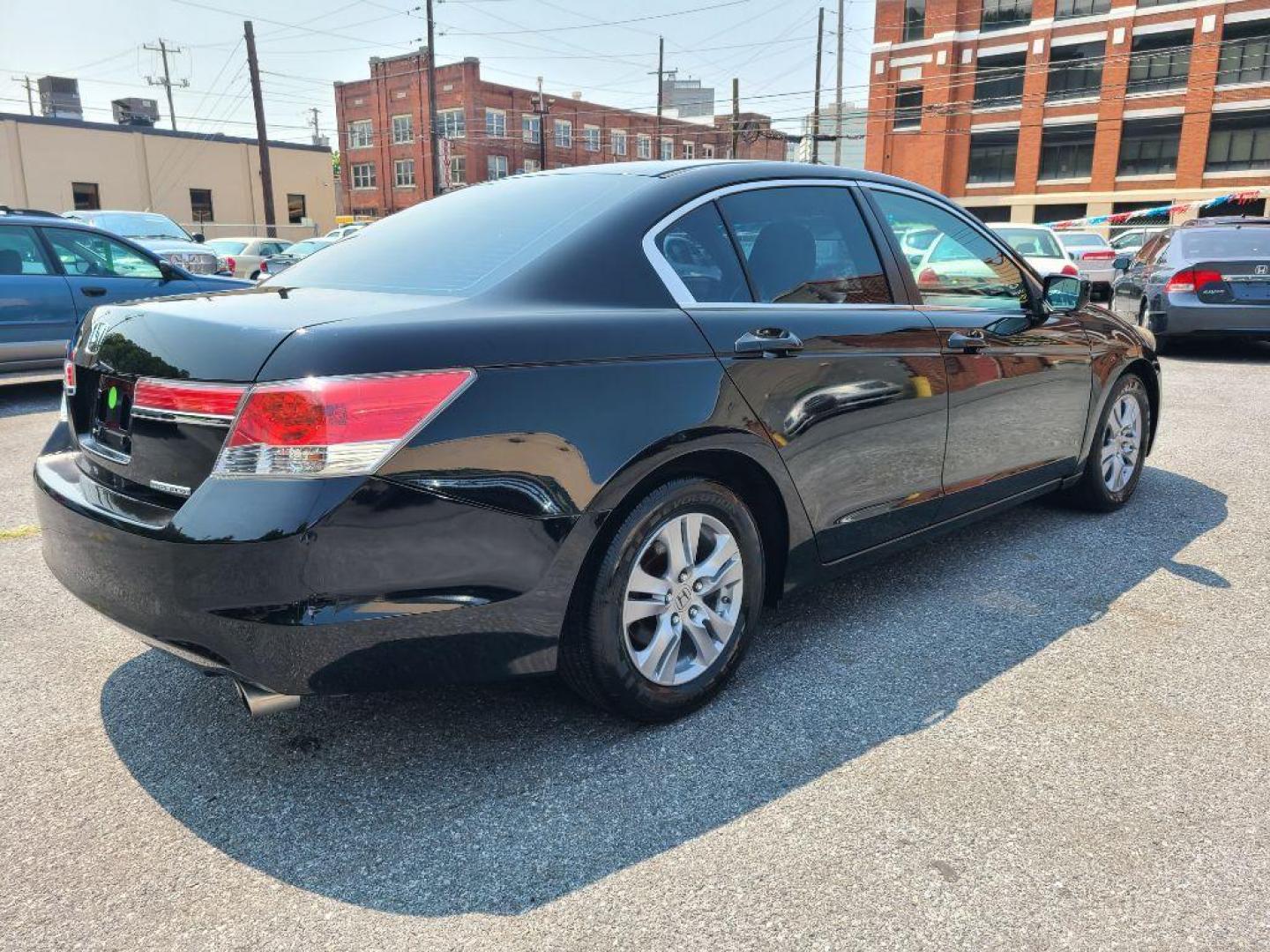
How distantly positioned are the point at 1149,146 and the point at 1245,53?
16.4ft

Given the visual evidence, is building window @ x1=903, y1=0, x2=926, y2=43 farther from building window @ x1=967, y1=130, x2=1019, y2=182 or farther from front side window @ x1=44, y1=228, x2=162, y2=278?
front side window @ x1=44, y1=228, x2=162, y2=278

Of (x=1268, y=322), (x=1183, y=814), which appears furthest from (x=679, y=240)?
(x=1268, y=322)

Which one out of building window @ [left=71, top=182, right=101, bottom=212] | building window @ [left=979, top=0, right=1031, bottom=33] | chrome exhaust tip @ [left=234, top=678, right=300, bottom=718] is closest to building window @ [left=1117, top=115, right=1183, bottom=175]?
building window @ [left=979, top=0, right=1031, bottom=33]

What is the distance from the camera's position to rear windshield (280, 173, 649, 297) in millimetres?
2736

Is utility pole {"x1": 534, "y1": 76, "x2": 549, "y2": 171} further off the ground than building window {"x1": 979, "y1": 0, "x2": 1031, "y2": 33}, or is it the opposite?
building window {"x1": 979, "y1": 0, "x2": 1031, "y2": 33}

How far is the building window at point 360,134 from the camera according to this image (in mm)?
60719

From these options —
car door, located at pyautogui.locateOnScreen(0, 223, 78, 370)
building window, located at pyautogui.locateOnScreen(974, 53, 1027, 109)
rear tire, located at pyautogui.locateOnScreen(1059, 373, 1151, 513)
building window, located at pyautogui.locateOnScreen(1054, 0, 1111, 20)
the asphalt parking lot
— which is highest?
building window, located at pyautogui.locateOnScreen(1054, 0, 1111, 20)

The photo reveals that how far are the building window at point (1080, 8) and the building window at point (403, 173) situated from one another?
3591 cm

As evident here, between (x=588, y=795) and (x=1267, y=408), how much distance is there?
8.18 m

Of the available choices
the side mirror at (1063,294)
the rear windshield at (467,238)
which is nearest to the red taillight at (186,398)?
the rear windshield at (467,238)

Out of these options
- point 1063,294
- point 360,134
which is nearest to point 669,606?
point 1063,294

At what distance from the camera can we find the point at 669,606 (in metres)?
2.74

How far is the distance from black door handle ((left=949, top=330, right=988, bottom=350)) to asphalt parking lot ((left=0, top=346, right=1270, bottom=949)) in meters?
1.01

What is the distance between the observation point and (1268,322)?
34.2 feet
